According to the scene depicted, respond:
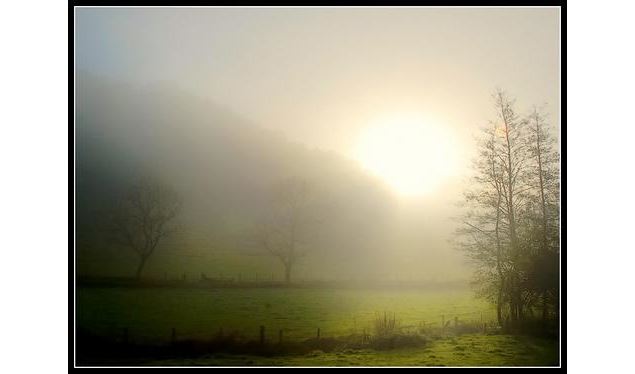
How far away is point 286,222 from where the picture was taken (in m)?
6.29

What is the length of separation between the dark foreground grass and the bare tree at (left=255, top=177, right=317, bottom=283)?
→ 0.93 metres

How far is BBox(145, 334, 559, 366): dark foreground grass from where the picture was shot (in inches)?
240

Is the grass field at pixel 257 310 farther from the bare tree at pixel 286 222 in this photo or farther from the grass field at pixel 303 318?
the bare tree at pixel 286 222

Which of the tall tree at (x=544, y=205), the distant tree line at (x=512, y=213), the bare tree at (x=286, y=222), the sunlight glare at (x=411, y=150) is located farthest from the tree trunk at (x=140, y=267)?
the tall tree at (x=544, y=205)

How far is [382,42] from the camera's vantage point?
6391 millimetres

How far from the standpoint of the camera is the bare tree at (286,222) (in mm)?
6254

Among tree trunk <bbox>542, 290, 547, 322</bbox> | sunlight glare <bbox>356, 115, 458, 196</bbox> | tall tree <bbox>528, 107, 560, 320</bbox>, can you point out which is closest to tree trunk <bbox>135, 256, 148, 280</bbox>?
sunlight glare <bbox>356, 115, 458, 196</bbox>

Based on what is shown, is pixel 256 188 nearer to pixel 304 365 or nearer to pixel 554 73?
pixel 304 365

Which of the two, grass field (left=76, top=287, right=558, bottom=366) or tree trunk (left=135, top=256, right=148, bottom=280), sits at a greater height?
tree trunk (left=135, top=256, right=148, bottom=280)

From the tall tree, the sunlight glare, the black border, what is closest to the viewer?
the black border

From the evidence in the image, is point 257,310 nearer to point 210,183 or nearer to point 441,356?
point 210,183

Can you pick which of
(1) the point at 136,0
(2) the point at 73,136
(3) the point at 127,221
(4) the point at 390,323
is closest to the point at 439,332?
(4) the point at 390,323

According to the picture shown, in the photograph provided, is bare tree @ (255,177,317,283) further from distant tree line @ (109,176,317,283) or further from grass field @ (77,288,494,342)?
grass field @ (77,288,494,342)

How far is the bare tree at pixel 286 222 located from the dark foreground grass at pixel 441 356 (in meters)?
0.93
